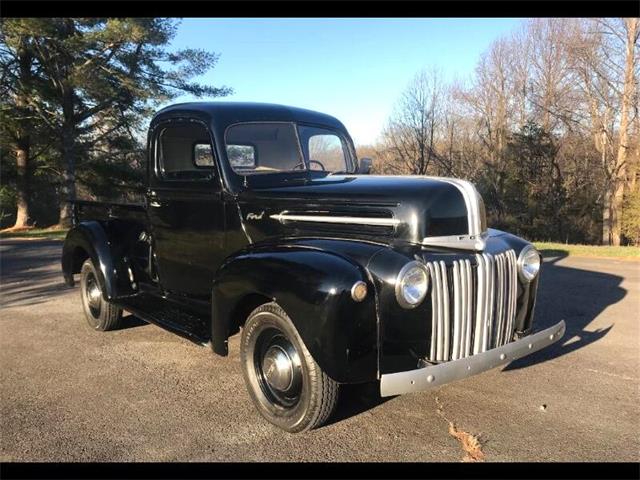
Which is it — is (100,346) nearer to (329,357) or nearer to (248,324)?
(248,324)

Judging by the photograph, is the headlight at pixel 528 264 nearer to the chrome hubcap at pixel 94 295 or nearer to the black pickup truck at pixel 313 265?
the black pickup truck at pixel 313 265

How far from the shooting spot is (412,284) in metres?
2.96

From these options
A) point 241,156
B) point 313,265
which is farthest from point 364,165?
point 313,265

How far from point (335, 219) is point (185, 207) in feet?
5.22

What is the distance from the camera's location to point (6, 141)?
20.5 m

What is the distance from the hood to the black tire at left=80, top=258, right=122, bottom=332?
234cm

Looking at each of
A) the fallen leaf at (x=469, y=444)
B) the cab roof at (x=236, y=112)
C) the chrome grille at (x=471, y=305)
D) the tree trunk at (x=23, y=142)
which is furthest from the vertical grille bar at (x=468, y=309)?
the tree trunk at (x=23, y=142)

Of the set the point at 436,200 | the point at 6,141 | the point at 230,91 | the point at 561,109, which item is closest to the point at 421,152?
the point at 230,91

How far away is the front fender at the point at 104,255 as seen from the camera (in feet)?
16.7

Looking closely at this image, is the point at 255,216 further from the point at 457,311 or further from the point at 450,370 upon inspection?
the point at 450,370

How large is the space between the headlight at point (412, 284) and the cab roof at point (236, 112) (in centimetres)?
209

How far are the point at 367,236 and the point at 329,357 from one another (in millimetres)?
892

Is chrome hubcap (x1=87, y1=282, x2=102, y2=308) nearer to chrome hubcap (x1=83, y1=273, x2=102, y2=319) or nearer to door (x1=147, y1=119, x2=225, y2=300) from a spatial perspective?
chrome hubcap (x1=83, y1=273, x2=102, y2=319)

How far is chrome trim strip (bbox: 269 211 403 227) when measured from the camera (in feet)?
11.0
